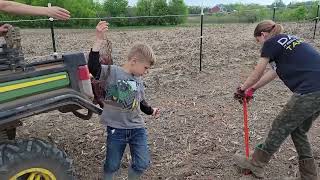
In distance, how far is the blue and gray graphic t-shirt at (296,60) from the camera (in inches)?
140

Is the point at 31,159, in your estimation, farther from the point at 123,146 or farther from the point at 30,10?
the point at 30,10

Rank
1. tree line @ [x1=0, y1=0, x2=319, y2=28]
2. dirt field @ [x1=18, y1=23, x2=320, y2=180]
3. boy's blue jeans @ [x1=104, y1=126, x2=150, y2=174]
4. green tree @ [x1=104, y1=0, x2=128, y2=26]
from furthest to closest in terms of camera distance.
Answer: green tree @ [x1=104, y1=0, x2=128, y2=26] → tree line @ [x1=0, y1=0, x2=319, y2=28] → dirt field @ [x1=18, y1=23, x2=320, y2=180] → boy's blue jeans @ [x1=104, y1=126, x2=150, y2=174]

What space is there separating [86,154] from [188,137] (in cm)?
113

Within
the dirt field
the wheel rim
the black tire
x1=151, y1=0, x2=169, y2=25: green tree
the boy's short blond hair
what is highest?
the boy's short blond hair

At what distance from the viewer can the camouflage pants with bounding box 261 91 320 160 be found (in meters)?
3.58

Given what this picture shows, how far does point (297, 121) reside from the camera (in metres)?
3.65

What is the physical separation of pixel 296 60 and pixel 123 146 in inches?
60.6

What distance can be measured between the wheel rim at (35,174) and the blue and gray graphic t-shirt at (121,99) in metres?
0.61

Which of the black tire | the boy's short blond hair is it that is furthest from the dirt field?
the boy's short blond hair

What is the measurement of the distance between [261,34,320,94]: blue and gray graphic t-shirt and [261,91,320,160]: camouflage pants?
8cm

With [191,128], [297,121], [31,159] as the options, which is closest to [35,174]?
[31,159]

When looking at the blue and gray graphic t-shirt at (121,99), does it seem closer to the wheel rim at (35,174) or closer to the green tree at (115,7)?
the wheel rim at (35,174)

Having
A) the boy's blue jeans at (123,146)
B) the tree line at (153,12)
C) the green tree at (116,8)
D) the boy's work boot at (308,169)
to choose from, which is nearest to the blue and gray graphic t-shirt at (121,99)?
the boy's blue jeans at (123,146)

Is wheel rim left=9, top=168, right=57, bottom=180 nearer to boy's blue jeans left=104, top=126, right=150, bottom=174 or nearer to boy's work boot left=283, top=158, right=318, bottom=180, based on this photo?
boy's blue jeans left=104, top=126, right=150, bottom=174
